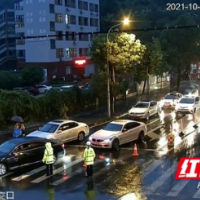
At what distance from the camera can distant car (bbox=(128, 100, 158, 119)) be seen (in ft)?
111

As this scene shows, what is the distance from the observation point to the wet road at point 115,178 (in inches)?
562

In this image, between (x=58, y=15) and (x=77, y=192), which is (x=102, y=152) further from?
(x=58, y=15)

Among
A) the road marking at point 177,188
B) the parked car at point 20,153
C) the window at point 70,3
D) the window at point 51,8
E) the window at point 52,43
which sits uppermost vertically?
the window at point 70,3

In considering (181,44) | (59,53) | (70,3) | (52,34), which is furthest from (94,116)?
(70,3)

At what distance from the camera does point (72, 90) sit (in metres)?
38.6

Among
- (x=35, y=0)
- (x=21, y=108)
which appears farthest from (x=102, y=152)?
(x=35, y=0)

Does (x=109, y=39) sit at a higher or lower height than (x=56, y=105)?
higher

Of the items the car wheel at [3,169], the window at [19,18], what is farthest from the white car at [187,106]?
the window at [19,18]

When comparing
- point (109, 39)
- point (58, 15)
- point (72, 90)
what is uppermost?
point (58, 15)

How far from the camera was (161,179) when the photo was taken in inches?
630

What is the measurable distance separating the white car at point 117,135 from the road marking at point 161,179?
4.71 meters

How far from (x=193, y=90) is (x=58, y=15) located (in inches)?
1089

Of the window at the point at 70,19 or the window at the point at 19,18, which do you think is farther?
the window at the point at 70,19

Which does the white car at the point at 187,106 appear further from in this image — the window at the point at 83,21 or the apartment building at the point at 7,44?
the apartment building at the point at 7,44
